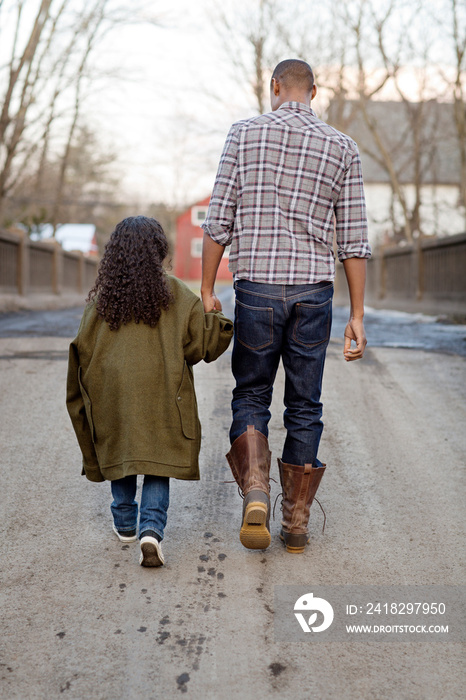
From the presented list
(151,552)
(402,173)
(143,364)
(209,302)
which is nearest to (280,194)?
(209,302)

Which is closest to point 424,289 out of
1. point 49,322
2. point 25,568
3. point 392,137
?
point 49,322

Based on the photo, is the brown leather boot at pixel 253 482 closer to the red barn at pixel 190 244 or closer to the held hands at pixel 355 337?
the held hands at pixel 355 337

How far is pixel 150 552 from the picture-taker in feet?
9.47

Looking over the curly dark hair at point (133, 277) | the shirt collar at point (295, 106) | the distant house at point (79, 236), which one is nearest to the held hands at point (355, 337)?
the curly dark hair at point (133, 277)

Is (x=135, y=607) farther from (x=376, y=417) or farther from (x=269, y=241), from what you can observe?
(x=376, y=417)

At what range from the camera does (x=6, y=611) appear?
2.59 m

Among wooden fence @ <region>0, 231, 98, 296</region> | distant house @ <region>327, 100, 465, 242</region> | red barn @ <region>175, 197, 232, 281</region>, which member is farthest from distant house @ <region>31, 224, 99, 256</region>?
wooden fence @ <region>0, 231, 98, 296</region>

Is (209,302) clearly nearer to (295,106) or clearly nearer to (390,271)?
(295,106)

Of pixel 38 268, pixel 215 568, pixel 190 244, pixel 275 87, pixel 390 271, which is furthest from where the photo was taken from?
pixel 190 244

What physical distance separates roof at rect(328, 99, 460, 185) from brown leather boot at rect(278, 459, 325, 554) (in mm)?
22186

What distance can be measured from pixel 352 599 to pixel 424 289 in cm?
1274

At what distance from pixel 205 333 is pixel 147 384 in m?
0.32

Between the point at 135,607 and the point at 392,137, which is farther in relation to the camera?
the point at 392,137

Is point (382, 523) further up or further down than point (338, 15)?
further down
